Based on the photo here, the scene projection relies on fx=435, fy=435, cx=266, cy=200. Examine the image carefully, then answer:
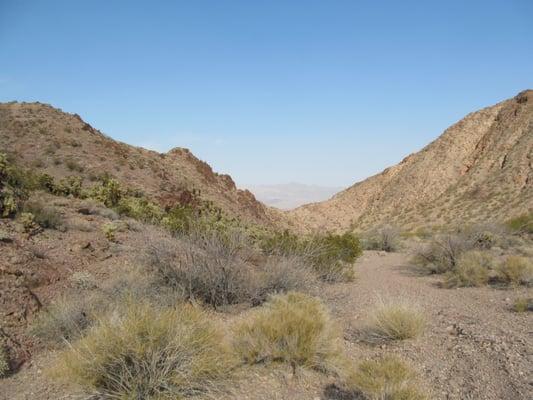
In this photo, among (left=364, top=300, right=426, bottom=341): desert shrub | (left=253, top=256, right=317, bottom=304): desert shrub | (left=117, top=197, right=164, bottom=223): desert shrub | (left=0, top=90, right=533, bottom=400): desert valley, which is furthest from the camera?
(left=117, top=197, right=164, bottom=223): desert shrub

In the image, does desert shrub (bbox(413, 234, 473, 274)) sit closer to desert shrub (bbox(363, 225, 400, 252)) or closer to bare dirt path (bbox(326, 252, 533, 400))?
bare dirt path (bbox(326, 252, 533, 400))

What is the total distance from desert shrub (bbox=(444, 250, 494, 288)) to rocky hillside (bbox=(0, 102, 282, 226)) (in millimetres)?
13220

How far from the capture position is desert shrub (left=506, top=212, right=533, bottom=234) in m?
22.6

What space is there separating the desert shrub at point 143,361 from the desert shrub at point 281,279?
11.8ft

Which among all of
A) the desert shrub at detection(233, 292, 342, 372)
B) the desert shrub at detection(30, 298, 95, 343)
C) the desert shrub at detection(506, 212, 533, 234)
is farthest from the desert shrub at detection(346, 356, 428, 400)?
the desert shrub at detection(506, 212, 533, 234)

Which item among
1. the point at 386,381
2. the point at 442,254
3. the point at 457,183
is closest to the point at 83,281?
the point at 386,381

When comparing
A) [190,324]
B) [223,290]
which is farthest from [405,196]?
[190,324]

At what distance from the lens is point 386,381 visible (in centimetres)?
414

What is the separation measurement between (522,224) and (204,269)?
961 inches

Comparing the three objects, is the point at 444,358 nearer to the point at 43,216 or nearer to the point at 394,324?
the point at 394,324

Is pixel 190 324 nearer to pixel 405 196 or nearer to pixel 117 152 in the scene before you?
pixel 117 152

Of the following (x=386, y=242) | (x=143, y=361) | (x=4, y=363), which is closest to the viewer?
(x=143, y=361)

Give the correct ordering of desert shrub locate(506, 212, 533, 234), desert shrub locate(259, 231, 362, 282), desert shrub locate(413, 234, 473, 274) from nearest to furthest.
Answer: desert shrub locate(259, 231, 362, 282), desert shrub locate(413, 234, 473, 274), desert shrub locate(506, 212, 533, 234)

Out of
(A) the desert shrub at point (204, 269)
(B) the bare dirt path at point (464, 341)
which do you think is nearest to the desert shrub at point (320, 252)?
(B) the bare dirt path at point (464, 341)
